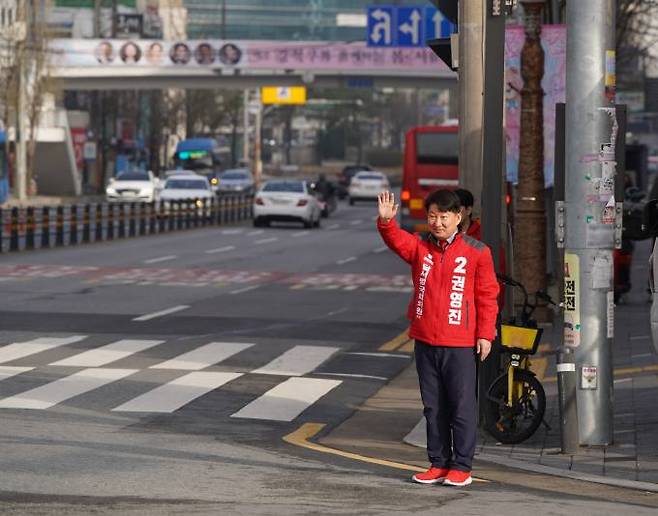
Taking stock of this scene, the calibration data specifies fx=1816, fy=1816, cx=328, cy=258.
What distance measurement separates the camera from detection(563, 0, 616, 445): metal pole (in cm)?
1177

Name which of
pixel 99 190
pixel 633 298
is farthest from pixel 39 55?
pixel 633 298

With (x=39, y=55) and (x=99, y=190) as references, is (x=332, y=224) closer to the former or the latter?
(x=39, y=55)

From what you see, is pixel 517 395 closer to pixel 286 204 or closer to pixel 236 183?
pixel 286 204

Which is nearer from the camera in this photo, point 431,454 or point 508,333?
point 431,454

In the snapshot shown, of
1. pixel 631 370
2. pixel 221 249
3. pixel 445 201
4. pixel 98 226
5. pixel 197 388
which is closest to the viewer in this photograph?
pixel 445 201

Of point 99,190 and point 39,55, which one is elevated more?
point 39,55

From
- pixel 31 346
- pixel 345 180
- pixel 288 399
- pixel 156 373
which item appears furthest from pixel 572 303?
pixel 345 180

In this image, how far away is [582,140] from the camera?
1180 cm

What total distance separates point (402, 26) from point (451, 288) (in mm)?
58683

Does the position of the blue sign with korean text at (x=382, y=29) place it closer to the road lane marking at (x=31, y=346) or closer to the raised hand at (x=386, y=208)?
the road lane marking at (x=31, y=346)

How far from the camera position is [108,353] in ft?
58.4

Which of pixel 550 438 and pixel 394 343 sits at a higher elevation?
pixel 550 438

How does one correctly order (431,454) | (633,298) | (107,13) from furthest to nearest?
1. (107,13)
2. (633,298)
3. (431,454)

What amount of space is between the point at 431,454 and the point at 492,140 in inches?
139
